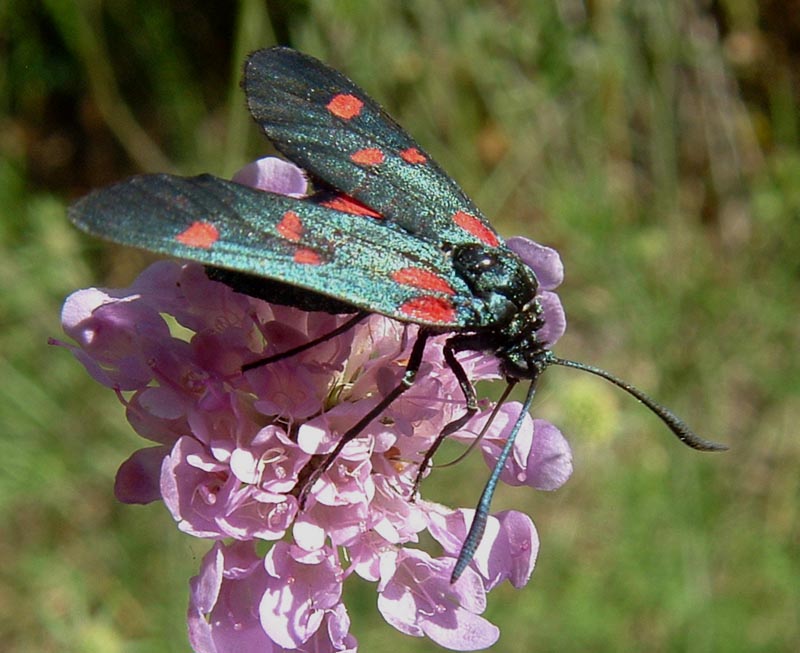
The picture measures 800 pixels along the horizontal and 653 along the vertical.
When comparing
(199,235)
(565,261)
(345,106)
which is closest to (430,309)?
(199,235)

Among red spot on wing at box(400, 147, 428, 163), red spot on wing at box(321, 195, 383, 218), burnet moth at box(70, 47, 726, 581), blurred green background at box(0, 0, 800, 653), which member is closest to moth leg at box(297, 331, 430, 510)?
burnet moth at box(70, 47, 726, 581)

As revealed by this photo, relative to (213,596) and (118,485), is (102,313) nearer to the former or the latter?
(118,485)

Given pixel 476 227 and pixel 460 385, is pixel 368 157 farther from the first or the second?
pixel 460 385

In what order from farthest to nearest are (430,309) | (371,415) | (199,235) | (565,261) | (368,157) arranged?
(565,261) → (368,157) → (371,415) → (430,309) → (199,235)

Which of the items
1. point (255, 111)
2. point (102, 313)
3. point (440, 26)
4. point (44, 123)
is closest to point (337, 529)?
point (102, 313)

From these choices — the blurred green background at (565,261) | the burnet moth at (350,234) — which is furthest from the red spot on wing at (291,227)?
the blurred green background at (565,261)

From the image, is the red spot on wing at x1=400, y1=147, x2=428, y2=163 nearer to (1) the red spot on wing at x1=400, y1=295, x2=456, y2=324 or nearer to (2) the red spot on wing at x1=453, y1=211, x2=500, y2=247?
(2) the red spot on wing at x1=453, y1=211, x2=500, y2=247

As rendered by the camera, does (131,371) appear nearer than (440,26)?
Yes
